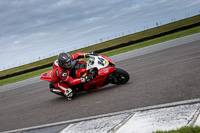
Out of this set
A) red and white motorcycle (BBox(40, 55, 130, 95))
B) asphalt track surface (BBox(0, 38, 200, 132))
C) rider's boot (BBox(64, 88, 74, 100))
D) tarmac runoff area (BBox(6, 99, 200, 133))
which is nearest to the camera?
tarmac runoff area (BBox(6, 99, 200, 133))

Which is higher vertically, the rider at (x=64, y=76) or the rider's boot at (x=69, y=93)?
the rider at (x=64, y=76)

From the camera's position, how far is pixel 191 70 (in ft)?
23.4

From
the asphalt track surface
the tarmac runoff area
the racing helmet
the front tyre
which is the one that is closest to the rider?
the racing helmet

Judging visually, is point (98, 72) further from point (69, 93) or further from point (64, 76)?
point (69, 93)

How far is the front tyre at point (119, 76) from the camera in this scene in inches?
286

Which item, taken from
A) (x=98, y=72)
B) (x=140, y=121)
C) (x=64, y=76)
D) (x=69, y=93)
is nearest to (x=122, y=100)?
(x=98, y=72)

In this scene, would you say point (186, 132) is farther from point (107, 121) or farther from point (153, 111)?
point (107, 121)

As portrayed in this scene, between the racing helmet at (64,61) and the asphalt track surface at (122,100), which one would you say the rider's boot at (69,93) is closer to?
the asphalt track surface at (122,100)

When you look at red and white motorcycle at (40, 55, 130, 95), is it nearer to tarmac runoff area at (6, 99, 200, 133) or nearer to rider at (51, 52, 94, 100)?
rider at (51, 52, 94, 100)

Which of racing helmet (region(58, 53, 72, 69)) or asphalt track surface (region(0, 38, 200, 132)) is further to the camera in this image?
racing helmet (region(58, 53, 72, 69))

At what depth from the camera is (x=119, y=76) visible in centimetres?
744

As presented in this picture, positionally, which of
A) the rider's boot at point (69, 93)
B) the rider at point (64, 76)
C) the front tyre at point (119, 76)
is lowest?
the rider's boot at point (69, 93)

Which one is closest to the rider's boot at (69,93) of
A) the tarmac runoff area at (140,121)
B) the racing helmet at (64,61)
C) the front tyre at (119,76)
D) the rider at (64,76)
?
the rider at (64,76)

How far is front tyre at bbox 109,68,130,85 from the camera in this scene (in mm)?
7273
